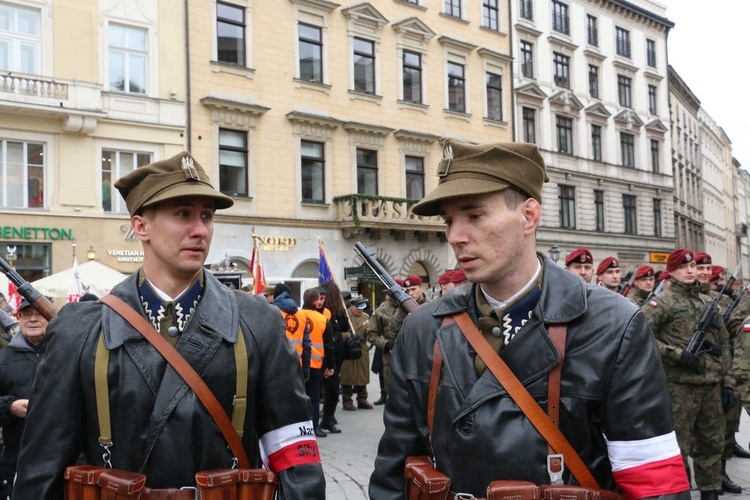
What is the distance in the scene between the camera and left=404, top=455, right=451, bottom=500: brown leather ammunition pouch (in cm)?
243

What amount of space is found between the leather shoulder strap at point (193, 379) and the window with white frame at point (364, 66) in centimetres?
2471

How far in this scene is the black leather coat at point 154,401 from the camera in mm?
2719

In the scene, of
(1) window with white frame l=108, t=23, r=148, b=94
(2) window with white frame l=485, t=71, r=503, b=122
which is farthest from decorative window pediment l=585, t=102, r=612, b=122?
(1) window with white frame l=108, t=23, r=148, b=94

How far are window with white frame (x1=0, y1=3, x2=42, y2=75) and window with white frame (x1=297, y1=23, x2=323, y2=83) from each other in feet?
26.9

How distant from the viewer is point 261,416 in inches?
116

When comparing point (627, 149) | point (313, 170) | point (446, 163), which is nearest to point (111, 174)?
point (313, 170)

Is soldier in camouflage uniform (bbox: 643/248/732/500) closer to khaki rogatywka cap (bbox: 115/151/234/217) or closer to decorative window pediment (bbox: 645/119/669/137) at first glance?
khaki rogatywka cap (bbox: 115/151/234/217)

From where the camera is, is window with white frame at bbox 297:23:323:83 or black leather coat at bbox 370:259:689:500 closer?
black leather coat at bbox 370:259:689:500

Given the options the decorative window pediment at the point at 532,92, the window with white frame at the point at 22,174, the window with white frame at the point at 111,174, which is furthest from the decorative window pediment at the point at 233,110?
the decorative window pediment at the point at 532,92

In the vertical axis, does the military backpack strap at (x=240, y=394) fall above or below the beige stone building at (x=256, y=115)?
below

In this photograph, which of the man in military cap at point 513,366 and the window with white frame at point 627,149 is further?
the window with white frame at point 627,149

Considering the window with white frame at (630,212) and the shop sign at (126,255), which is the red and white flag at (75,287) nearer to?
the shop sign at (126,255)

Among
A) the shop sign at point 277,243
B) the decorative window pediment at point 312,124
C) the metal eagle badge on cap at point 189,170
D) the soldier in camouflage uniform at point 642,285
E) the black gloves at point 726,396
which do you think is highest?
the decorative window pediment at point 312,124

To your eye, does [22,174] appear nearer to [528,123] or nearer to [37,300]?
[37,300]
